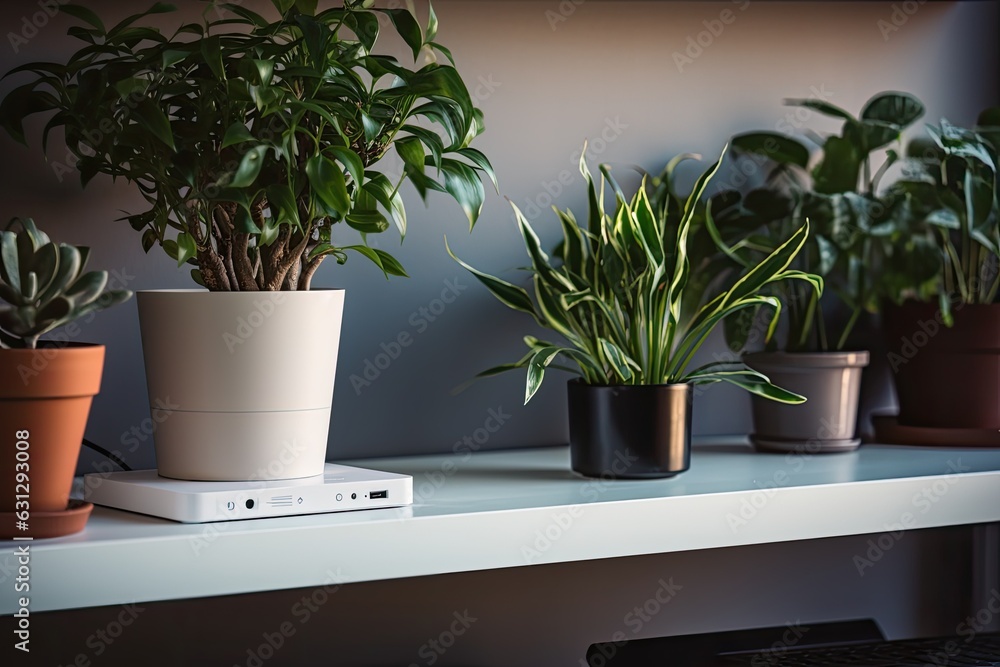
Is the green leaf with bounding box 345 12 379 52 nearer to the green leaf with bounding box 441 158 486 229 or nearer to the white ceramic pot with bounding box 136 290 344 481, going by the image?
the green leaf with bounding box 441 158 486 229

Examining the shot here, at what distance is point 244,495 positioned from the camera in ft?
2.90

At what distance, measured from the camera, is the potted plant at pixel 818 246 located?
1.26 meters

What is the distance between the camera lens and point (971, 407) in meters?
1.30

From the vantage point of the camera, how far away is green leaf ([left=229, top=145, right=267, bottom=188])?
0.83m

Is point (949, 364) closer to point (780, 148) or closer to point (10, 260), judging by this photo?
point (780, 148)

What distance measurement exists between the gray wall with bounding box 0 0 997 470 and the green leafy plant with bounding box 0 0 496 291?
163 millimetres

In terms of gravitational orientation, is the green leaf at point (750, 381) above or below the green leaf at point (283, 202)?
below

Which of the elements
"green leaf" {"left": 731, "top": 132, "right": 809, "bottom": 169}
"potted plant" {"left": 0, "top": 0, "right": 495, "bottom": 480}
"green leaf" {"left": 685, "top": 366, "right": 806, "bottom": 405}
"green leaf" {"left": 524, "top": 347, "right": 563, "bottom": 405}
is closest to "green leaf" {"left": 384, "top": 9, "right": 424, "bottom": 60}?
"potted plant" {"left": 0, "top": 0, "right": 495, "bottom": 480}

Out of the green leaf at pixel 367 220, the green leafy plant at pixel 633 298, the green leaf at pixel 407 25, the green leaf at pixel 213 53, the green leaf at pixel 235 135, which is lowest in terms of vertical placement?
the green leafy plant at pixel 633 298

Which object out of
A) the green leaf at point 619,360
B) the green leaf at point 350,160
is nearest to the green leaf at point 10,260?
the green leaf at point 350,160

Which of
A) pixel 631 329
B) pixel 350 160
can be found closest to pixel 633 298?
pixel 631 329

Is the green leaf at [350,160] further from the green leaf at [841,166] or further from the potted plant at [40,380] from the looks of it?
the green leaf at [841,166]

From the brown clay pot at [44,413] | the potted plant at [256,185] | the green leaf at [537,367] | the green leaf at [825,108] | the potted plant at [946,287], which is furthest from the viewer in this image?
the green leaf at [825,108]

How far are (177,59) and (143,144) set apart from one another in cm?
9
